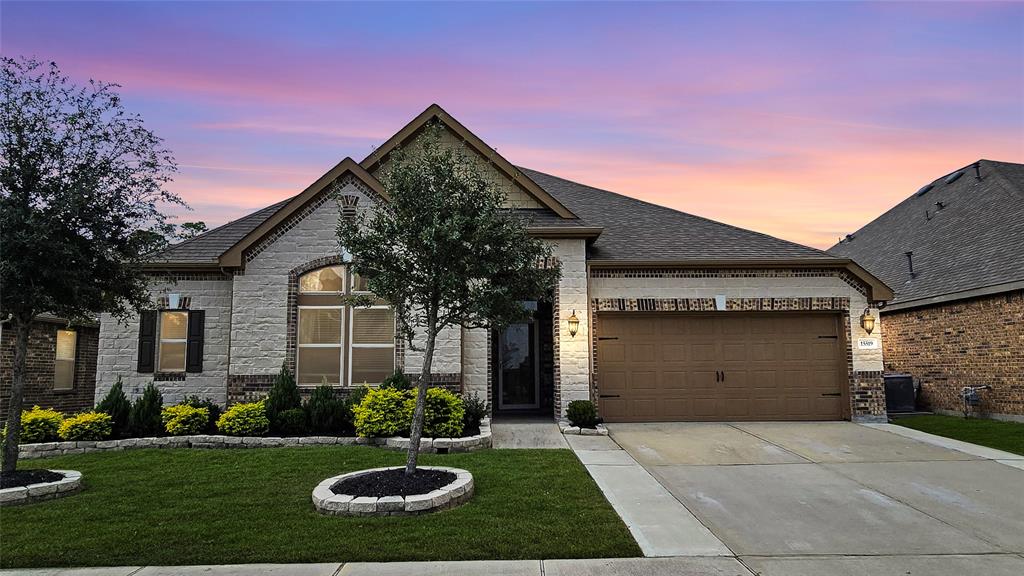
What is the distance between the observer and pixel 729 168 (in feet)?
56.7

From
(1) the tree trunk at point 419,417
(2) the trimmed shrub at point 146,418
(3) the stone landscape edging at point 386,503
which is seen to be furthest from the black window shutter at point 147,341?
(1) the tree trunk at point 419,417

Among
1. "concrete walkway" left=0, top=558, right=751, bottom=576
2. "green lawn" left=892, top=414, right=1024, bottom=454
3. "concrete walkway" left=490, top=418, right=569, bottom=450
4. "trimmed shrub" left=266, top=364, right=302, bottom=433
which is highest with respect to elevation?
"trimmed shrub" left=266, top=364, right=302, bottom=433

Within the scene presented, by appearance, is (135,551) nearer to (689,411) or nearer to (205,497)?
(205,497)

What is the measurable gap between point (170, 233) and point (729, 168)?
598 inches

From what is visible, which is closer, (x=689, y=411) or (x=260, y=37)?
(x=260, y=37)

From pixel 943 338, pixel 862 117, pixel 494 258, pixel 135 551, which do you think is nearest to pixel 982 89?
pixel 862 117

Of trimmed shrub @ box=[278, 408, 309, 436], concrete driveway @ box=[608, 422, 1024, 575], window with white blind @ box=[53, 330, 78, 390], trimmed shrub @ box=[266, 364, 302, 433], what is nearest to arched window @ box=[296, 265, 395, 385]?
trimmed shrub @ box=[266, 364, 302, 433]

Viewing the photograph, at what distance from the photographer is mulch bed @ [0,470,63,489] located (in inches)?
268

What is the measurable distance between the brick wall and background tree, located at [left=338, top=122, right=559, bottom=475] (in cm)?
1156

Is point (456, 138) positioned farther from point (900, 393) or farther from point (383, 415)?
point (900, 393)

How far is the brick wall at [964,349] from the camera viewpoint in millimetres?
11953

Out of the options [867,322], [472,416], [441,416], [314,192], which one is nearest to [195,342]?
[314,192]

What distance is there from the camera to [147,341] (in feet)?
39.4

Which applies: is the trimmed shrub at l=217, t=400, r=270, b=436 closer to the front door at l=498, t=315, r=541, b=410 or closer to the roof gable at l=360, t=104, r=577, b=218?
the front door at l=498, t=315, r=541, b=410
